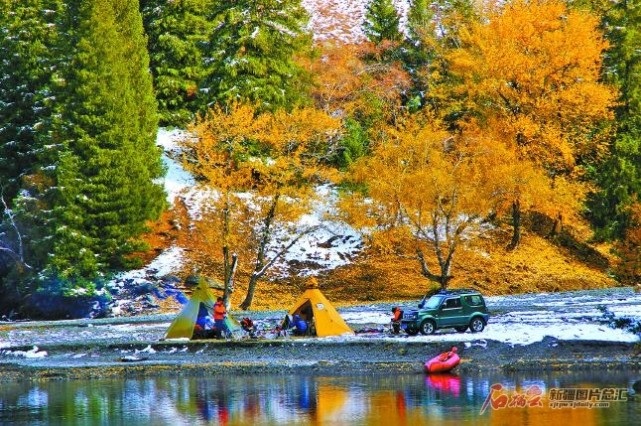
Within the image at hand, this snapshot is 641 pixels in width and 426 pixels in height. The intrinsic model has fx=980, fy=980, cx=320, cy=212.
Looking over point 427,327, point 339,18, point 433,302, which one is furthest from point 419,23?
point 427,327

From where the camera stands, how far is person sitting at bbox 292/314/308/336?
36.8 m

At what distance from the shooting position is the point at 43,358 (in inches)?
1454

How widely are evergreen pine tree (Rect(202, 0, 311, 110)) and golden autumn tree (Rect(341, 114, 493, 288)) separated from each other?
8.85 m

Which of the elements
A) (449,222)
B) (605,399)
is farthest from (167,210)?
(605,399)

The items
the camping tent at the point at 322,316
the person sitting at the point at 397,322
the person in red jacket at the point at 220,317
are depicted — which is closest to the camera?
the person sitting at the point at 397,322

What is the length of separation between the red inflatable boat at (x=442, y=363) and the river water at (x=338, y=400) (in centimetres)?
48

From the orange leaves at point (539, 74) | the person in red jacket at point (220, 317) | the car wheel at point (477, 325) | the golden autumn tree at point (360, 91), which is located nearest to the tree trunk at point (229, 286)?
the person in red jacket at point (220, 317)

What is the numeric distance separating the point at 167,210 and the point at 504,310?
24.9 m

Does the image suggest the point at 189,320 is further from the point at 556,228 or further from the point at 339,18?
the point at 339,18

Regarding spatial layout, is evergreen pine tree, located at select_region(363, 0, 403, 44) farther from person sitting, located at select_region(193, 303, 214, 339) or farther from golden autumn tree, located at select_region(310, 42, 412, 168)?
person sitting, located at select_region(193, 303, 214, 339)

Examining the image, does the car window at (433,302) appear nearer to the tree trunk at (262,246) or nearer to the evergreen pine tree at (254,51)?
the tree trunk at (262,246)

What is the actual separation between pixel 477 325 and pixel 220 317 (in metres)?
9.66

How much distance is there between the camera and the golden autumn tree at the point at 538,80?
56906 millimetres

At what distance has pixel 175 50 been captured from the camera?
64688mm
